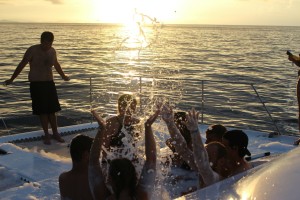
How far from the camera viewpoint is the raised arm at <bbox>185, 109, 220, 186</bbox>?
352 centimetres

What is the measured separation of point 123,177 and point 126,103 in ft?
7.09

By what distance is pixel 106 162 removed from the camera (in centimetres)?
556

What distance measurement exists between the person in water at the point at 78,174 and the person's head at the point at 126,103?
150 centimetres

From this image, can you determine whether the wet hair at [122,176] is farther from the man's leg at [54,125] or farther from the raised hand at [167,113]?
the man's leg at [54,125]

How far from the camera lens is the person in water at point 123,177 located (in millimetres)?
3051

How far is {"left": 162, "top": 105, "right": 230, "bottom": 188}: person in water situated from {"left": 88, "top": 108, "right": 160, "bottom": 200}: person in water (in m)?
0.27

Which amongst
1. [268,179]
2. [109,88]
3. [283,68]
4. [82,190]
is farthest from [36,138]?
[283,68]

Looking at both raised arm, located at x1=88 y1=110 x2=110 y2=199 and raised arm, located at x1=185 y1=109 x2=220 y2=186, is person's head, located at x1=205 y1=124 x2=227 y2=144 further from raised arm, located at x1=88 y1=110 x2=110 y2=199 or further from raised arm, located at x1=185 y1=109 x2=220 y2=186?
raised arm, located at x1=88 y1=110 x2=110 y2=199

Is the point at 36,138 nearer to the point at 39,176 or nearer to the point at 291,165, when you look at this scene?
the point at 39,176

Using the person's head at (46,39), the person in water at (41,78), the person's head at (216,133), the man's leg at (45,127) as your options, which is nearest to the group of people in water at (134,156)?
the person's head at (216,133)

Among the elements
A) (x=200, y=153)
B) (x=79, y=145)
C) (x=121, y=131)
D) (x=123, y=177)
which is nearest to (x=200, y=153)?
(x=200, y=153)

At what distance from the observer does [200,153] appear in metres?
3.55

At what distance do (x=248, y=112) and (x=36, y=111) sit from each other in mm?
10797

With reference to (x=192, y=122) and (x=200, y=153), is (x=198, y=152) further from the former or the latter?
(x=192, y=122)
